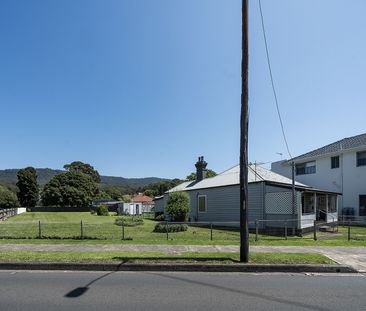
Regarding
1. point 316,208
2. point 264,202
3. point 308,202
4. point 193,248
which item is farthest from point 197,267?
point 316,208

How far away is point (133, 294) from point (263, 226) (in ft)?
57.3

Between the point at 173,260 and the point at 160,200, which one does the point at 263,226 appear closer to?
the point at 173,260

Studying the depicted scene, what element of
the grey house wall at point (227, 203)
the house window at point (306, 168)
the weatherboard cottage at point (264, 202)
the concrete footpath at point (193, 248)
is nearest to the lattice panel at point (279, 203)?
the weatherboard cottage at point (264, 202)

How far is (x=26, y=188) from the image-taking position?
76.5m

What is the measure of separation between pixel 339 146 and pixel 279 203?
49.1ft

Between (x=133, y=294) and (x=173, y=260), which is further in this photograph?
(x=173, y=260)

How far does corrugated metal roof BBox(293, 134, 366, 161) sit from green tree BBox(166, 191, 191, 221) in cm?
1496

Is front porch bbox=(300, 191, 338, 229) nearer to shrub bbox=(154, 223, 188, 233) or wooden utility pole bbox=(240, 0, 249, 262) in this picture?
shrub bbox=(154, 223, 188, 233)

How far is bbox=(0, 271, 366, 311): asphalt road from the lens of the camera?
6.61 metres

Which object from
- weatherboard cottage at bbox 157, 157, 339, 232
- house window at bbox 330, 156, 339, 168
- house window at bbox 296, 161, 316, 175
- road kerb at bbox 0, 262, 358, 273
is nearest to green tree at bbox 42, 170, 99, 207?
weatherboard cottage at bbox 157, 157, 339, 232

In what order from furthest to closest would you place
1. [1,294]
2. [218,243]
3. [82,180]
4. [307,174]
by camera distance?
[82,180] → [307,174] → [218,243] → [1,294]

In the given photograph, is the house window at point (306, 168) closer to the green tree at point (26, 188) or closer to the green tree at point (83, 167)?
the green tree at point (26, 188)

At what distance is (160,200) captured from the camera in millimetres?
43719

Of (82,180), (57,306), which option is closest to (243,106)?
(57,306)
